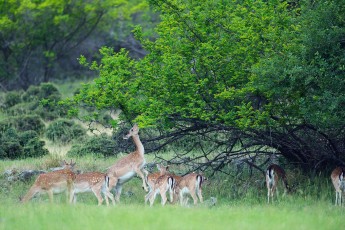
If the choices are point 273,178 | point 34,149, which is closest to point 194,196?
point 273,178

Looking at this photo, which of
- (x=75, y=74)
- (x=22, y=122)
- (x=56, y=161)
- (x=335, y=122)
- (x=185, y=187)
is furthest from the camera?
(x=75, y=74)

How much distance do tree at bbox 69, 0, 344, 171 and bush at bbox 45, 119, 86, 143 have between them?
8181 mm

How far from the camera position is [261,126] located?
16.6 m

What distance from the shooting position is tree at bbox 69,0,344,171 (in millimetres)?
15961

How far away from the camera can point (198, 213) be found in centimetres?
1318

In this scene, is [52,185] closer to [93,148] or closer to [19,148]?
[93,148]

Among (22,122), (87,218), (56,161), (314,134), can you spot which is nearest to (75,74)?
(22,122)

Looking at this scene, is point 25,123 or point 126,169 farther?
point 25,123

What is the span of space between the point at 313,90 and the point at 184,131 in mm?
3252

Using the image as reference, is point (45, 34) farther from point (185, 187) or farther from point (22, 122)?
point (185, 187)

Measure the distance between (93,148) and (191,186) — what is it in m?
7.36

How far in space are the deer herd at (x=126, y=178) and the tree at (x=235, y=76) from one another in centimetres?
94

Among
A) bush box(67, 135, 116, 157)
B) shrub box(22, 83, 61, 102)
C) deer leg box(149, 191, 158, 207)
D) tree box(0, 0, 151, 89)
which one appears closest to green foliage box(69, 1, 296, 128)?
deer leg box(149, 191, 158, 207)

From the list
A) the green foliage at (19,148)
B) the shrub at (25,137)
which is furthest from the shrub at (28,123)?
the green foliage at (19,148)
